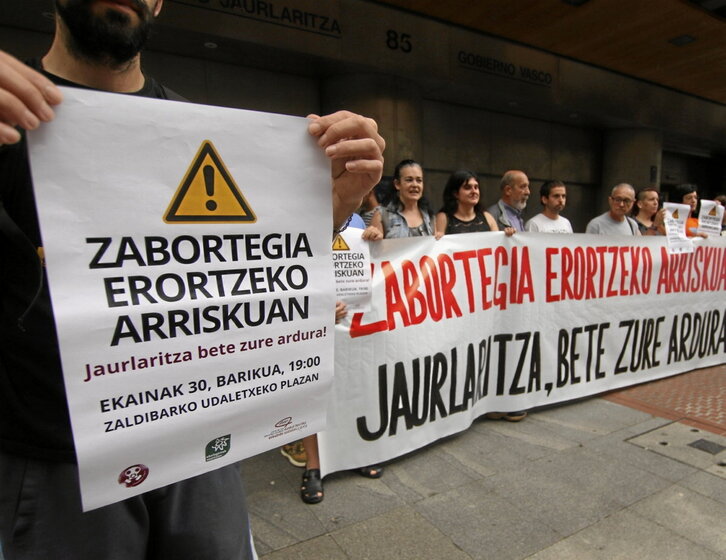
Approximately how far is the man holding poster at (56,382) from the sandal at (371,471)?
1.78 m

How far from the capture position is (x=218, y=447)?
1.08 meters

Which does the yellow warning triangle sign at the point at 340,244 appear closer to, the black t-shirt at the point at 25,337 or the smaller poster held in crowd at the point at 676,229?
the black t-shirt at the point at 25,337

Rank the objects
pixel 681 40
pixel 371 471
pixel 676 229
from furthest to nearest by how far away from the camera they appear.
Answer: pixel 681 40
pixel 676 229
pixel 371 471

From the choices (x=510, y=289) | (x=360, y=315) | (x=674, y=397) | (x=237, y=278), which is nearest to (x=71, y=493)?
(x=237, y=278)

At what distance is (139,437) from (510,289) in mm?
2933

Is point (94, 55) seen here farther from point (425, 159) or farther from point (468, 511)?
point (425, 159)

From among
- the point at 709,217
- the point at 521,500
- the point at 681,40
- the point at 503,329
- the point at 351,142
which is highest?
the point at 681,40

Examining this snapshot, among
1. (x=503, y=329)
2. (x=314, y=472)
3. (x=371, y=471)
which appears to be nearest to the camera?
(x=314, y=472)

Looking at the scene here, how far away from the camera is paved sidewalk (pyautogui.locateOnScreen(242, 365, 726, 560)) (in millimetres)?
2180

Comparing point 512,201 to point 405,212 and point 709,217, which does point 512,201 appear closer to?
point 405,212

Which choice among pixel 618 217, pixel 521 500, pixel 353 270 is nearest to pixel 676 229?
pixel 618 217

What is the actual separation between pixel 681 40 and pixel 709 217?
23.7 feet

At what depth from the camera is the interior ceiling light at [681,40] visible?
9656 mm

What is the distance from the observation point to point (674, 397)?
4117mm
